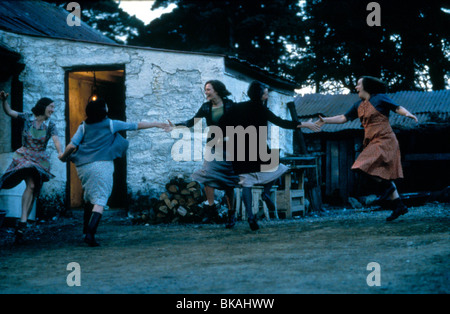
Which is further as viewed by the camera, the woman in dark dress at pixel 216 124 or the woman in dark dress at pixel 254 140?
the woman in dark dress at pixel 216 124

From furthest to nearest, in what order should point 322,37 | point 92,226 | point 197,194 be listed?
1. point 322,37
2. point 197,194
3. point 92,226

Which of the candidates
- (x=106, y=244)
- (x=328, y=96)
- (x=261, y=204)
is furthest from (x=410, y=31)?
(x=106, y=244)

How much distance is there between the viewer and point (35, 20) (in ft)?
36.4

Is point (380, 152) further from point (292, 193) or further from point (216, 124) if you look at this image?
point (292, 193)

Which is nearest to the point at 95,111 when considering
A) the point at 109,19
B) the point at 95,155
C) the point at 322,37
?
the point at 95,155

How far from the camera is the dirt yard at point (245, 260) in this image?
3068mm

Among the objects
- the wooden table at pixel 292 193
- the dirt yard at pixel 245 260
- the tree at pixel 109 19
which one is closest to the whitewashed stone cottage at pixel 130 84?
the wooden table at pixel 292 193

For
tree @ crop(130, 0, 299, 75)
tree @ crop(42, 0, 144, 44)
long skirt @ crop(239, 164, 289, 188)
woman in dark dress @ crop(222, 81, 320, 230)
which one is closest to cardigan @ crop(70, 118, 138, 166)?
woman in dark dress @ crop(222, 81, 320, 230)

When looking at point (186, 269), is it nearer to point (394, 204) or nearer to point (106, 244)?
→ point (106, 244)

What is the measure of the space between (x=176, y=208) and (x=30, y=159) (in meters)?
2.77

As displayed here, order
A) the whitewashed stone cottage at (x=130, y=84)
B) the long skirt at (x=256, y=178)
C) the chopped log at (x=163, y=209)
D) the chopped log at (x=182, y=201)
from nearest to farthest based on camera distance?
the long skirt at (x=256, y=178) → the chopped log at (x=163, y=209) → the chopped log at (x=182, y=201) → the whitewashed stone cottage at (x=130, y=84)

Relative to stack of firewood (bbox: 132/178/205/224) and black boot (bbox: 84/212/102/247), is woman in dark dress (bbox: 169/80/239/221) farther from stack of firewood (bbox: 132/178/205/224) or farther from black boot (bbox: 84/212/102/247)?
black boot (bbox: 84/212/102/247)

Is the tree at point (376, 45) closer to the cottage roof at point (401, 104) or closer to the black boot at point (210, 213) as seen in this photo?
the cottage roof at point (401, 104)

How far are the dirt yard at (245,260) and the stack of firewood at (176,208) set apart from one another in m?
1.31
